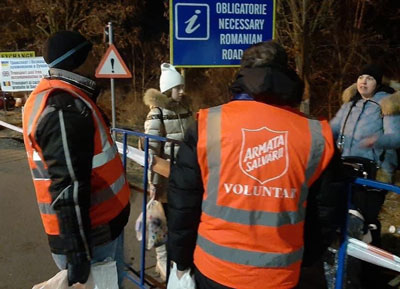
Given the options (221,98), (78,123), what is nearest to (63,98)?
(78,123)

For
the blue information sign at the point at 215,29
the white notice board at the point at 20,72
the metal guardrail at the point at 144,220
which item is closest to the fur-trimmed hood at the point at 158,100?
the metal guardrail at the point at 144,220

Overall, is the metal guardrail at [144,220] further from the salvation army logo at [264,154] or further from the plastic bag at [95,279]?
the plastic bag at [95,279]

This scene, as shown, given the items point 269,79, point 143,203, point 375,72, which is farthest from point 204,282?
point 375,72

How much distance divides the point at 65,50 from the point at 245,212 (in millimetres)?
1244

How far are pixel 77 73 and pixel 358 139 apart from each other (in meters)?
2.49

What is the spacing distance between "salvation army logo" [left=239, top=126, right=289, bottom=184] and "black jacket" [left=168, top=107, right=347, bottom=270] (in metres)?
0.22

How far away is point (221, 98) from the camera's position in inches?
499

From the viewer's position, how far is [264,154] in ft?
5.87

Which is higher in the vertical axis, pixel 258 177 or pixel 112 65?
pixel 112 65

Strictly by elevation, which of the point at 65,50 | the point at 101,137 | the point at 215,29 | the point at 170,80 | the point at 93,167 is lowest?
the point at 93,167

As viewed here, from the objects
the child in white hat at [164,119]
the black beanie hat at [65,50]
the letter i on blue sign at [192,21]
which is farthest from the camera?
the letter i on blue sign at [192,21]

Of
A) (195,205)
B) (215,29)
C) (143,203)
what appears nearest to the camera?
(195,205)

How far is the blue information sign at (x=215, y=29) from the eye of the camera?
4.64 m

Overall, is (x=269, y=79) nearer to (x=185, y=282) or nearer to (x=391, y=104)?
(x=185, y=282)
